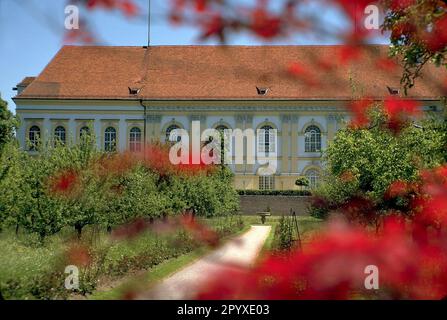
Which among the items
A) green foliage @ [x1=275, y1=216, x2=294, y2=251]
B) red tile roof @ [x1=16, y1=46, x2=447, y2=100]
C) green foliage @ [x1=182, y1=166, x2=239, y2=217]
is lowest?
green foliage @ [x1=275, y1=216, x2=294, y2=251]

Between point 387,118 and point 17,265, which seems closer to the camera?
point 387,118

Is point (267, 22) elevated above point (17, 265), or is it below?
above

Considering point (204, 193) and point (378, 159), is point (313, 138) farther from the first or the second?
point (204, 193)

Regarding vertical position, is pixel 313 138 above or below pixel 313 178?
above

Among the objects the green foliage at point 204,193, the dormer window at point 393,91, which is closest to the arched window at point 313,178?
the green foliage at point 204,193

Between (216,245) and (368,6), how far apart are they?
2.65ft

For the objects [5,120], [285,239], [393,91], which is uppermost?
[5,120]

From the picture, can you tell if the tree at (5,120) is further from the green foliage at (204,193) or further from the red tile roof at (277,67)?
the green foliage at (204,193)

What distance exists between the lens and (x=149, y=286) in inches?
68.0

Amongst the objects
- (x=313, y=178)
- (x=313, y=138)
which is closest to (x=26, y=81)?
(x=313, y=138)

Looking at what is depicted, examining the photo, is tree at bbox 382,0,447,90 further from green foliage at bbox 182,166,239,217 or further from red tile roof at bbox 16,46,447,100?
green foliage at bbox 182,166,239,217

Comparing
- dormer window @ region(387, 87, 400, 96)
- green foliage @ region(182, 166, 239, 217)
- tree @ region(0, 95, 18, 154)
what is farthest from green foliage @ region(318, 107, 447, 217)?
tree @ region(0, 95, 18, 154)

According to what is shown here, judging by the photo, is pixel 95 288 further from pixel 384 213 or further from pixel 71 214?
pixel 384 213
